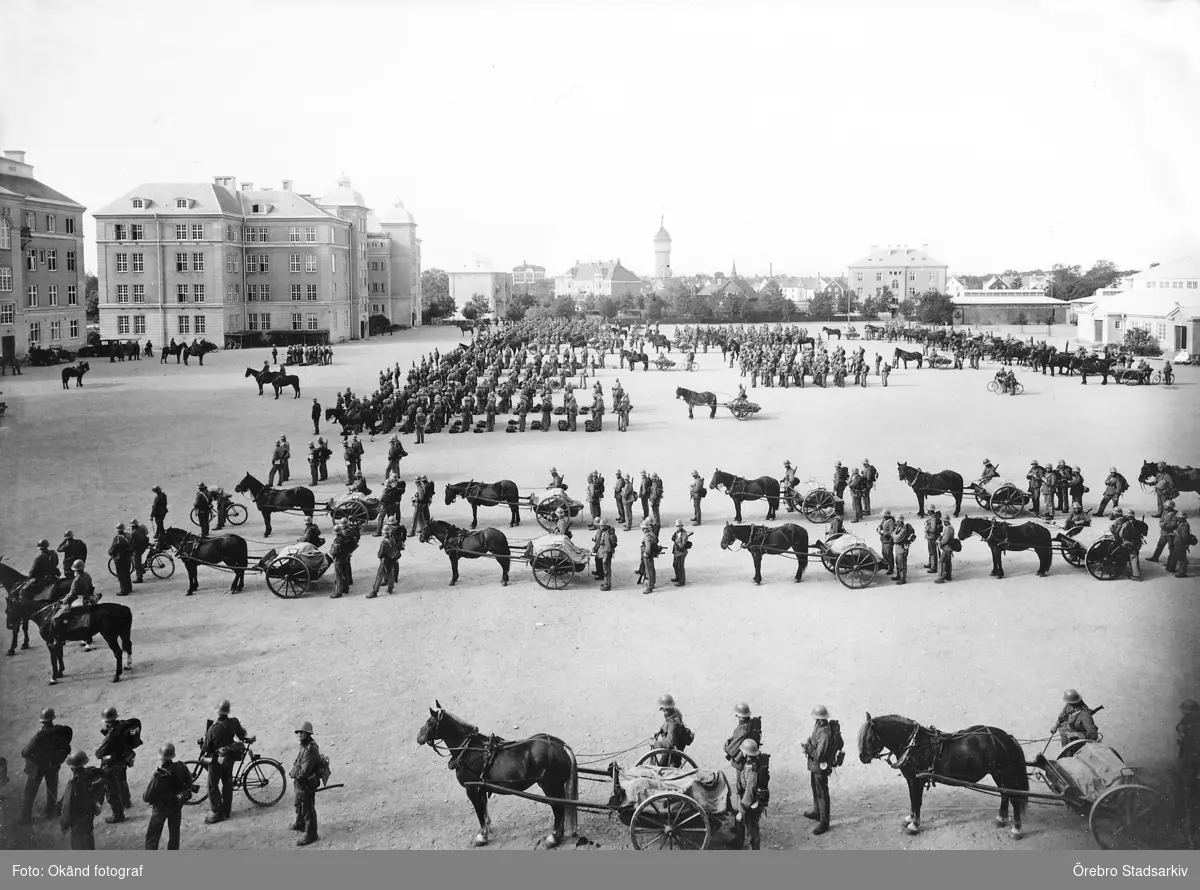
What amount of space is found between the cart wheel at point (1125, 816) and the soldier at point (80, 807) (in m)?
8.40

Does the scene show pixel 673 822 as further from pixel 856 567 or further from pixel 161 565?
pixel 161 565

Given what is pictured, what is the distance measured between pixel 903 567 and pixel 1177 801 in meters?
5.95

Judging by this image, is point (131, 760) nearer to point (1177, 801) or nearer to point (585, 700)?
point (585, 700)

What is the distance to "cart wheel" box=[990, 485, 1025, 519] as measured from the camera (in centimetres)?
1880

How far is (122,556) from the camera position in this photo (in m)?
14.1

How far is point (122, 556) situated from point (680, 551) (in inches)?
323

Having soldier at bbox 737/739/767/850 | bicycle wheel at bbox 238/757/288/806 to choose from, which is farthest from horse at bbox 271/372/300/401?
soldier at bbox 737/739/767/850

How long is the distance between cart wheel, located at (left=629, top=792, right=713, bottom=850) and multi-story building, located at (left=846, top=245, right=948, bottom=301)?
70.4 metres

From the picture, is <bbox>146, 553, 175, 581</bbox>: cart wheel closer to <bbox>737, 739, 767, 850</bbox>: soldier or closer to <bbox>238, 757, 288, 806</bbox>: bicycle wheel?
<bbox>238, 757, 288, 806</bbox>: bicycle wheel

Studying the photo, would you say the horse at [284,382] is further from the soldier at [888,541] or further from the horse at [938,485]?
the soldier at [888,541]

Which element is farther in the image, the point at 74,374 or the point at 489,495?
the point at 74,374

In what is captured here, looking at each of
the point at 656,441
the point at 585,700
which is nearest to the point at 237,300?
the point at 656,441

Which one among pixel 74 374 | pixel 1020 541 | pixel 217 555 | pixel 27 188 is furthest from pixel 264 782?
pixel 74 374

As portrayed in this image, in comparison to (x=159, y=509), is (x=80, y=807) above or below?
below
